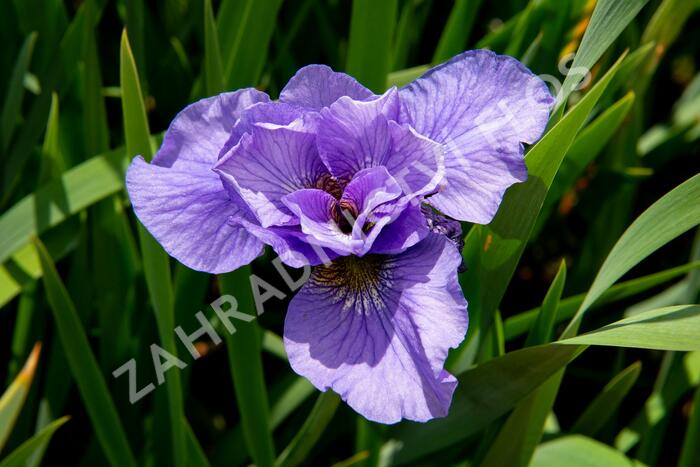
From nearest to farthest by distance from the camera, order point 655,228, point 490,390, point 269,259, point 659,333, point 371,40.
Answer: point 659,333
point 655,228
point 490,390
point 371,40
point 269,259

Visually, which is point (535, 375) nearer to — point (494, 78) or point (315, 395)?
point (494, 78)

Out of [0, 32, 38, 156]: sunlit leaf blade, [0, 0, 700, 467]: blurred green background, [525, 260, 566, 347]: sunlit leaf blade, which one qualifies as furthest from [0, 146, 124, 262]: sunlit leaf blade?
[525, 260, 566, 347]: sunlit leaf blade

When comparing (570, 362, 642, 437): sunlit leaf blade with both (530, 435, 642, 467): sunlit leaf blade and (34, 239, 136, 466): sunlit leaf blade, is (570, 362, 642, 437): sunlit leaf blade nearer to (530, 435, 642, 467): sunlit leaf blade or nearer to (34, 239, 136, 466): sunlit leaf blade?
(530, 435, 642, 467): sunlit leaf blade

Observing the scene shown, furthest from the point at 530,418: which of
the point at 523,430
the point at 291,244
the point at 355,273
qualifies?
the point at 291,244

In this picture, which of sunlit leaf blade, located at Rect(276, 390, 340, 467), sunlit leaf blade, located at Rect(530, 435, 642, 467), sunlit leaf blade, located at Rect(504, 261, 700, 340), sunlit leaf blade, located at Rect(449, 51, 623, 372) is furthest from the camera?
sunlit leaf blade, located at Rect(504, 261, 700, 340)

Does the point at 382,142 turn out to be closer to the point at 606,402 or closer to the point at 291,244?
the point at 291,244
